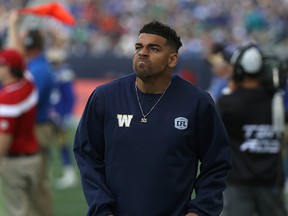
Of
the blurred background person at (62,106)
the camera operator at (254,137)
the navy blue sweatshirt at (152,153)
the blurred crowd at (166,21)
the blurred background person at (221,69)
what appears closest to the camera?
the navy blue sweatshirt at (152,153)

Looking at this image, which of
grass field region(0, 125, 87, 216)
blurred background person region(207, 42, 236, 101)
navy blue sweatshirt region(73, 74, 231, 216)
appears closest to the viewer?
navy blue sweatshirt region(73, 74, 231, 216)

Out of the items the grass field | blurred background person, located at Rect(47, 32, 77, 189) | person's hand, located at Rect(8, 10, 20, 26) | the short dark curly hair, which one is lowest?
the grass field

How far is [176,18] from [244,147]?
19702 millimetres

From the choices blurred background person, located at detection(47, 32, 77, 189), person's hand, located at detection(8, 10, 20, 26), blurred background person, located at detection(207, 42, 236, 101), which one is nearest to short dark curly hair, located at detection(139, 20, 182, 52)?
blurred background person, located at detection(207, 42, 236, 101)

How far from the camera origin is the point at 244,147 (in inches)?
294

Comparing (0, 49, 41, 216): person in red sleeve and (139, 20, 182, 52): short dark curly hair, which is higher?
(139, 20, 182, 52): short dark curly hair

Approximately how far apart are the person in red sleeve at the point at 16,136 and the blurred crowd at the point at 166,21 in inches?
540

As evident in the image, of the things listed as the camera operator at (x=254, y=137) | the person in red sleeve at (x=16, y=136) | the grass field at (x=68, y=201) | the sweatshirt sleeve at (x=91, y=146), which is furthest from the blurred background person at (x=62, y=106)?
the sweatshirt sleeve at (x=91, y=146)

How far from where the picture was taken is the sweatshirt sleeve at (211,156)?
5066 millimetres

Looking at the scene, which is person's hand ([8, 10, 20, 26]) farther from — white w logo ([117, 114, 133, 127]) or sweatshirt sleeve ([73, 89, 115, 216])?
white w logo ([117, 114, 133, 127])

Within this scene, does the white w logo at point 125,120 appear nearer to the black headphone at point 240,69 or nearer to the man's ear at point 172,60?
the man's ear at point 172,60

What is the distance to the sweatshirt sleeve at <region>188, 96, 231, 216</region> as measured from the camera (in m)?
5.07

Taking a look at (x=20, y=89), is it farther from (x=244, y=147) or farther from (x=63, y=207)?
(x=63, y=207)

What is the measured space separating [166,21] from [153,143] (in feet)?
71.7
